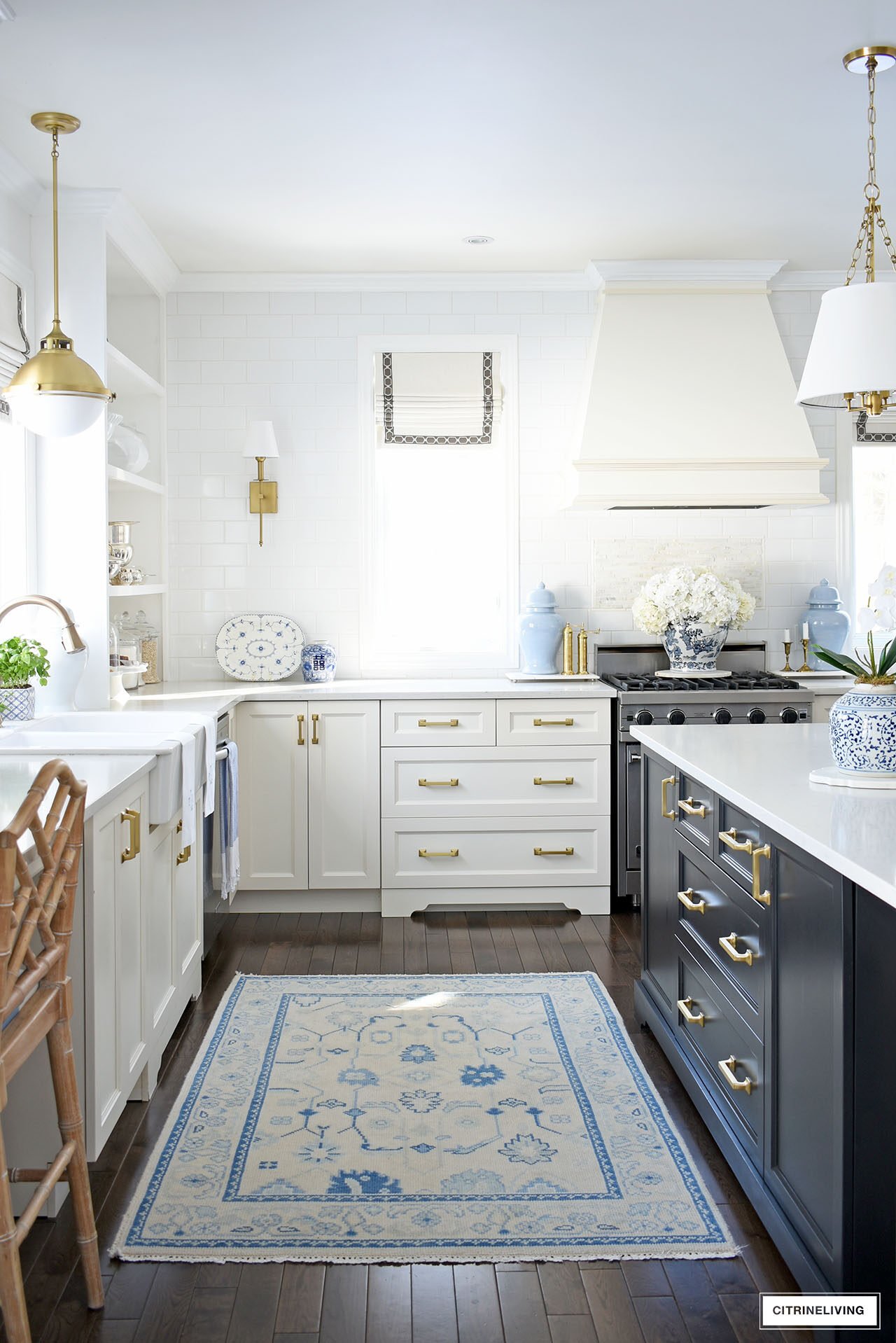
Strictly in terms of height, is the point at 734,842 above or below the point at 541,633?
below

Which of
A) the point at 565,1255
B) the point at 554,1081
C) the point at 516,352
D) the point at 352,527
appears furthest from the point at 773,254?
the point at 565,1255

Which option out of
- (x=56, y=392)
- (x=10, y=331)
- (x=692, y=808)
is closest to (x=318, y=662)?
(x=10, y=331)

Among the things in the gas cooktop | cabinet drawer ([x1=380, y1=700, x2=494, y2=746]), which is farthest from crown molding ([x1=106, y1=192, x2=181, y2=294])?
the gas cooktop

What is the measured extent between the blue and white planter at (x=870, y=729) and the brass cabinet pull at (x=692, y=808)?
41 cm

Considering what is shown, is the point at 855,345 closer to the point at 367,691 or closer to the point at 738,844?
the point at 738,844

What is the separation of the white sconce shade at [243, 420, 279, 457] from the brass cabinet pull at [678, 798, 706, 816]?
2833 millimetres

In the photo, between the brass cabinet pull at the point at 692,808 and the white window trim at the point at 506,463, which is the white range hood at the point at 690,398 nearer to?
the white window trim at the point at 506,463

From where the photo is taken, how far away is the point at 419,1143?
2.70 meters

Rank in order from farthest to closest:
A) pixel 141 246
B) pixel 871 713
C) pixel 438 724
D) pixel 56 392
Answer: pixel 438 724 < pixel 141 246 < pixel 56 392 < pixel 871 713

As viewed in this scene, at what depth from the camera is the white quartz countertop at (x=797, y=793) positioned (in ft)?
6.04

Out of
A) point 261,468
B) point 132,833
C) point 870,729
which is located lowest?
point 132,833

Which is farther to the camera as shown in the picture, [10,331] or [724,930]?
[10,331]

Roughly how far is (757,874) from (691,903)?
0.57 m

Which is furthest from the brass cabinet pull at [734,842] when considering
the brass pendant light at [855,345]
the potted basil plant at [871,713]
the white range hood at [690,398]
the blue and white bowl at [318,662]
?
the blue and white bowl at [318,662]
